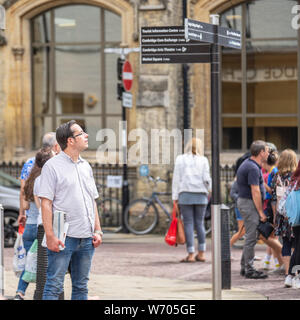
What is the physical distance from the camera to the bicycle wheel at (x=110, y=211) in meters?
16.8

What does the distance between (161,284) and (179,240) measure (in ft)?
6.80

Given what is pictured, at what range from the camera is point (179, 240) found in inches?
461

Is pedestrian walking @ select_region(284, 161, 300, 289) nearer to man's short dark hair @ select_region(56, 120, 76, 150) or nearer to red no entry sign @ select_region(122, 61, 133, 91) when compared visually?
man's short dark hair @ select_region(56, 120, 76, 150)

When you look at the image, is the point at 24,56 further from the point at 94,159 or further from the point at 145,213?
the point at 145,213

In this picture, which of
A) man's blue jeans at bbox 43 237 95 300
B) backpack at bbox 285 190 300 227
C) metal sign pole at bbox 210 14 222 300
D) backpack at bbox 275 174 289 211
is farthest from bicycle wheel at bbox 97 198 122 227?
man's blue jeans at bbox 43 237 95 300

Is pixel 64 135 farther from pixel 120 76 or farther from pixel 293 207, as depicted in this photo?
pixel 120 76

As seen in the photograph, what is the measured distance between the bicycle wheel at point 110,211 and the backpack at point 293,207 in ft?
26.3

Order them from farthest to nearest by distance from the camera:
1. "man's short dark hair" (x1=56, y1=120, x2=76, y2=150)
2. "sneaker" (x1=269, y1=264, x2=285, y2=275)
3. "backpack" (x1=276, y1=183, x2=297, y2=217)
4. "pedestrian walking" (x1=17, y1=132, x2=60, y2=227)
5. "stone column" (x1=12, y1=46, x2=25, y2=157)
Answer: "stone column" (x1=12, y1=46, x2=25, y2=157) < "sneaker" (x1=269, y1=264, x2=285, y2=275) < "backpack" (x1=276, y1=183, x2=297, y2=217) < "pedestrian walking" (x1=17, y1=132, x2=60, y2=227) < "man's short dark hair" (x1=56, y1=120, x2=76, y2=150)

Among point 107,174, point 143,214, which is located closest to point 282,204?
point 143,214

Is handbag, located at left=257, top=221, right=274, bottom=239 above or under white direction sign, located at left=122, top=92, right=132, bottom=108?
under

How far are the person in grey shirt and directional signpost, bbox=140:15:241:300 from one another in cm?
118

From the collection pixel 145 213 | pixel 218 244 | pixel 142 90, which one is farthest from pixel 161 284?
pixel 142 90

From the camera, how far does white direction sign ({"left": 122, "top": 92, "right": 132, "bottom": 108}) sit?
1638 cm

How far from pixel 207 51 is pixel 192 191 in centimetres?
428
